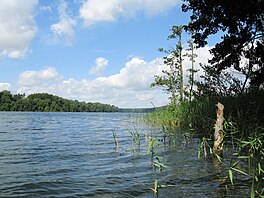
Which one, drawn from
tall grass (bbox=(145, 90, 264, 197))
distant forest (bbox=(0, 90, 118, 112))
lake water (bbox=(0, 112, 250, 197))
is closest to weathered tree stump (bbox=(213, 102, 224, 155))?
tall grass (bbox=(145, 90, 264, 197))

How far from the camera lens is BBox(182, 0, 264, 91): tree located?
1270cm

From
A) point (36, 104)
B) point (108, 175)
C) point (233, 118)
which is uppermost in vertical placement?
point (36, 104)

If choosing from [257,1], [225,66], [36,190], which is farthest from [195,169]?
[225,66]

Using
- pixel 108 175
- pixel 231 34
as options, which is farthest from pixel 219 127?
pixel 231 34

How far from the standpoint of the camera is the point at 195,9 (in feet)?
44.9

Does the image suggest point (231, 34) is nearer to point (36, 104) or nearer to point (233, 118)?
point (233, 118)

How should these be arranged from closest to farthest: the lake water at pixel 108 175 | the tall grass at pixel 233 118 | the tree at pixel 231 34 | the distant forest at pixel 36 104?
1. the lake water at pixel 108 175
2. the tall grass at pixel 233 118
3. the tree at pixel 231 34
4. the distant forest at pixel 36 104

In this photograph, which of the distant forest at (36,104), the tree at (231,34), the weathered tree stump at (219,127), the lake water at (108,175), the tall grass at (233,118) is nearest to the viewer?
the lake water at (108,175)

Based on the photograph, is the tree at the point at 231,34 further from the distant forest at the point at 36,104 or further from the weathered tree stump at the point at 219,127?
the distant forest at the point at 36,104

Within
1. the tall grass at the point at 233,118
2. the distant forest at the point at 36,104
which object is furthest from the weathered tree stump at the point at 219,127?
the distant forest at the point at 36,104

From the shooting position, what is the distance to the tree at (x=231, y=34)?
1270cm

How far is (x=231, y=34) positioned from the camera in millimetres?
13688

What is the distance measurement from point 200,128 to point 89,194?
27.7 ft

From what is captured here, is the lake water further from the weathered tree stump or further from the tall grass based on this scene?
the tall grass
